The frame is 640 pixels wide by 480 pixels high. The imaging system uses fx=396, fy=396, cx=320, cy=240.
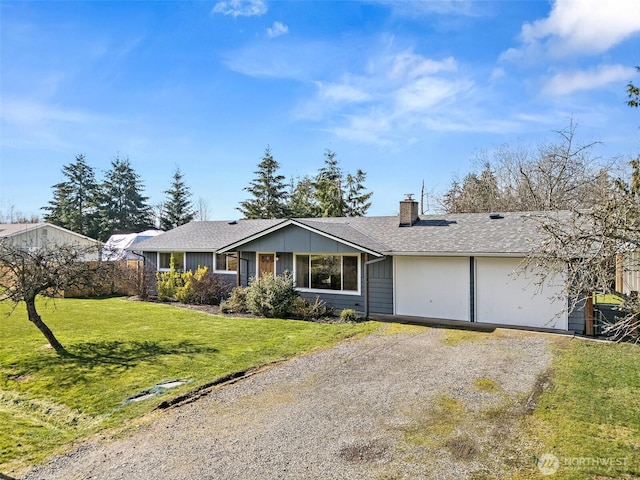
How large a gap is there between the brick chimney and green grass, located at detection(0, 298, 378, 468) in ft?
16.8

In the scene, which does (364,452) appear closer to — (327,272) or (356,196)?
(327,272)

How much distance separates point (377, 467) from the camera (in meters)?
4.59

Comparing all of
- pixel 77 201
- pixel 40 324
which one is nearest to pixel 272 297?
pixel 40 324

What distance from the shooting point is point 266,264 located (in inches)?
645

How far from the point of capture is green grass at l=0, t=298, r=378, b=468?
6297mm

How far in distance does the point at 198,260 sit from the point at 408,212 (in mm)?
10156

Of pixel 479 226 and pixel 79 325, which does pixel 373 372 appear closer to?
pixel 479 226

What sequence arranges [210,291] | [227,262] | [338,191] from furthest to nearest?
[338,191]
[227,262]
[210,291]

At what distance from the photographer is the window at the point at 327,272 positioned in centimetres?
1430

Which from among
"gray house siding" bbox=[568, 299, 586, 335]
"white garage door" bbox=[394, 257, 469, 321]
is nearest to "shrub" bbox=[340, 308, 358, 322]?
"white garage door" bbox=[394, 257, 469, 321]

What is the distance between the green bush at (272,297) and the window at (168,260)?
6756 millimetres

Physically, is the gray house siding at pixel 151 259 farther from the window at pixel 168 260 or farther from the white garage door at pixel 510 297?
the white garage door at pixel 510 297

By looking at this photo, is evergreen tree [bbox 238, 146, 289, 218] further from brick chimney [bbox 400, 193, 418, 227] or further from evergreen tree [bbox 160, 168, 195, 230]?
brick chimney [bbox 400, 193, 418, 227]

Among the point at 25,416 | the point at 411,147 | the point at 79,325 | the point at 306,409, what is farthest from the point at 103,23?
the point at 411,147
